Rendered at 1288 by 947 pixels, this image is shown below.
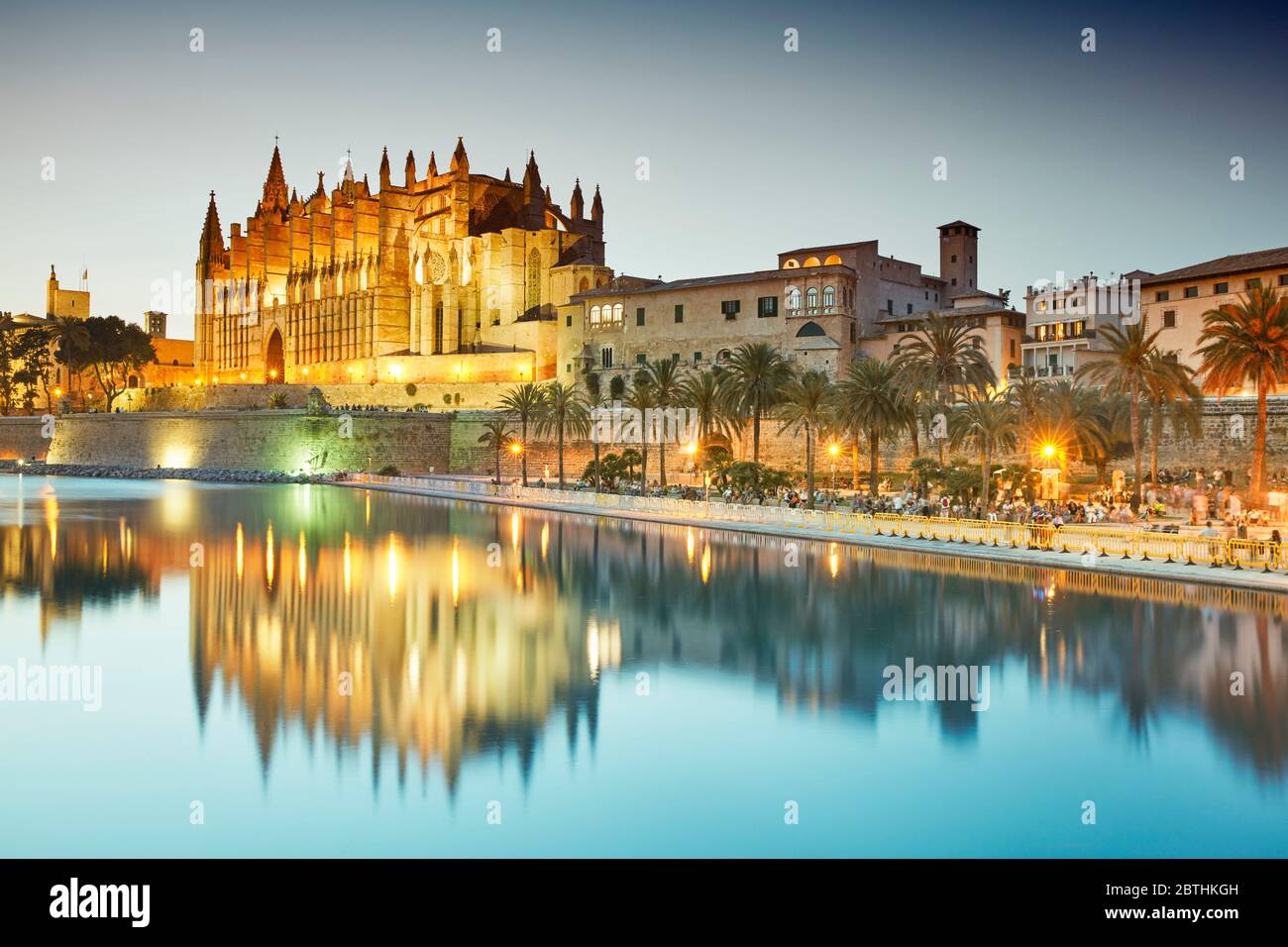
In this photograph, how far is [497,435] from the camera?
187 ft

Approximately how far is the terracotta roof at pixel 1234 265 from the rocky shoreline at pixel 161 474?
46.7m

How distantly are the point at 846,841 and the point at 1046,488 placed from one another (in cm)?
3050

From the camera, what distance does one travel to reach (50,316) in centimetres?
11412

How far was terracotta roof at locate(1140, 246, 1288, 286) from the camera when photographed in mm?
43656

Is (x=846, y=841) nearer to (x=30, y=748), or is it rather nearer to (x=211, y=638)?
(x=30, y=748)

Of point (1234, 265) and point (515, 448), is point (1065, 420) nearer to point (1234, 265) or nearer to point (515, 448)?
point (1234, 265)

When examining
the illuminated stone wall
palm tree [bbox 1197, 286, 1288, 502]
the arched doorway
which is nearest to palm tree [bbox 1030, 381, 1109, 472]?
palm tree [bbox 1197, 286, 1288, 502]

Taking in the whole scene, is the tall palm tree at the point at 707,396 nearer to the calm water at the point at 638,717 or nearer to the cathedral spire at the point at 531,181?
the calm water at the point at 638,717

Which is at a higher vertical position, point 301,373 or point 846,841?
point 301,373

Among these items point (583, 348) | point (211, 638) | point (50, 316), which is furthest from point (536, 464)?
point (50, 316)

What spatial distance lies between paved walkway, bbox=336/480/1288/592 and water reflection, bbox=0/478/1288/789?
0.67 metres

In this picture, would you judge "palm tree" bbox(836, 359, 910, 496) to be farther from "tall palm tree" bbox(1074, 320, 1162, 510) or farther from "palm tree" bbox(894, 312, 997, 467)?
"tall palm tree" bbox(1074, 320, 1162, 510)

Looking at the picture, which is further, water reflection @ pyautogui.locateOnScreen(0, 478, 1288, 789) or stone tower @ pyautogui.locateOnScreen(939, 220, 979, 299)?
stone tower @ pyautogui.locateOnScreen(939, 220, 979, 299)

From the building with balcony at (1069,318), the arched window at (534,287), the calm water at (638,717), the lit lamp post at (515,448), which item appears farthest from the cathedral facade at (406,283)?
the calm water at (638,717)
